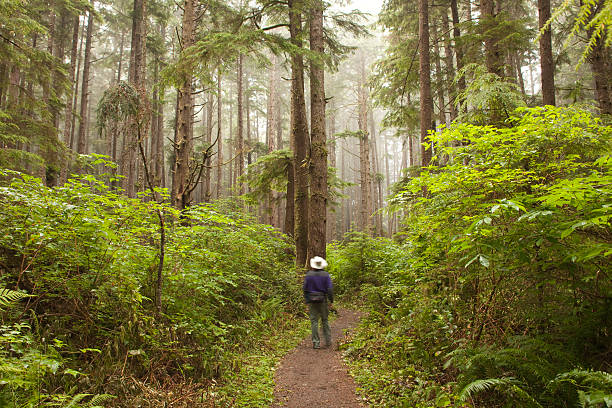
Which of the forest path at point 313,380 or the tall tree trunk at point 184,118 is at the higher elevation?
the tall tree trunk at point 184,118

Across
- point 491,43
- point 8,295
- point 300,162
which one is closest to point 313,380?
point 8,295

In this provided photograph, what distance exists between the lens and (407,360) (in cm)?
518

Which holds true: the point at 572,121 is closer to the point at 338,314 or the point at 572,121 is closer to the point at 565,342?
the point at 565,342

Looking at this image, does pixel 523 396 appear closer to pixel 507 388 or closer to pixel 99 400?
pixel 507 388

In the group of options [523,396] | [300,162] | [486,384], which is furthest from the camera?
[300,162]

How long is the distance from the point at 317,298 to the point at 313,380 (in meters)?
2.04

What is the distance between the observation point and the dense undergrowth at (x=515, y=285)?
311 centimetres

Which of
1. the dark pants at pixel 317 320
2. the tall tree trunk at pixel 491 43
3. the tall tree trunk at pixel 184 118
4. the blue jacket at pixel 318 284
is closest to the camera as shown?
the dark pants at pixel 317 320

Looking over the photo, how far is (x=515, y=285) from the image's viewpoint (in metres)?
3.98

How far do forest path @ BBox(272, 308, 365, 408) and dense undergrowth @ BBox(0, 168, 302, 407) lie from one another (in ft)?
1.29

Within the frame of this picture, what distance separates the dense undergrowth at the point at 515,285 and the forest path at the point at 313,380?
33 cm

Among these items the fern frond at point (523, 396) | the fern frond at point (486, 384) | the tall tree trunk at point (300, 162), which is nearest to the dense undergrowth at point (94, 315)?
the fern frond at point (486, 384)

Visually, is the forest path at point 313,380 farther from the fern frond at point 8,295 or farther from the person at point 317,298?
the fern frond at point 8,295

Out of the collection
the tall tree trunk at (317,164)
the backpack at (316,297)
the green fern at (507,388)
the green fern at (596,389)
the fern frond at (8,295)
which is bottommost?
the green fern at (507,388)
